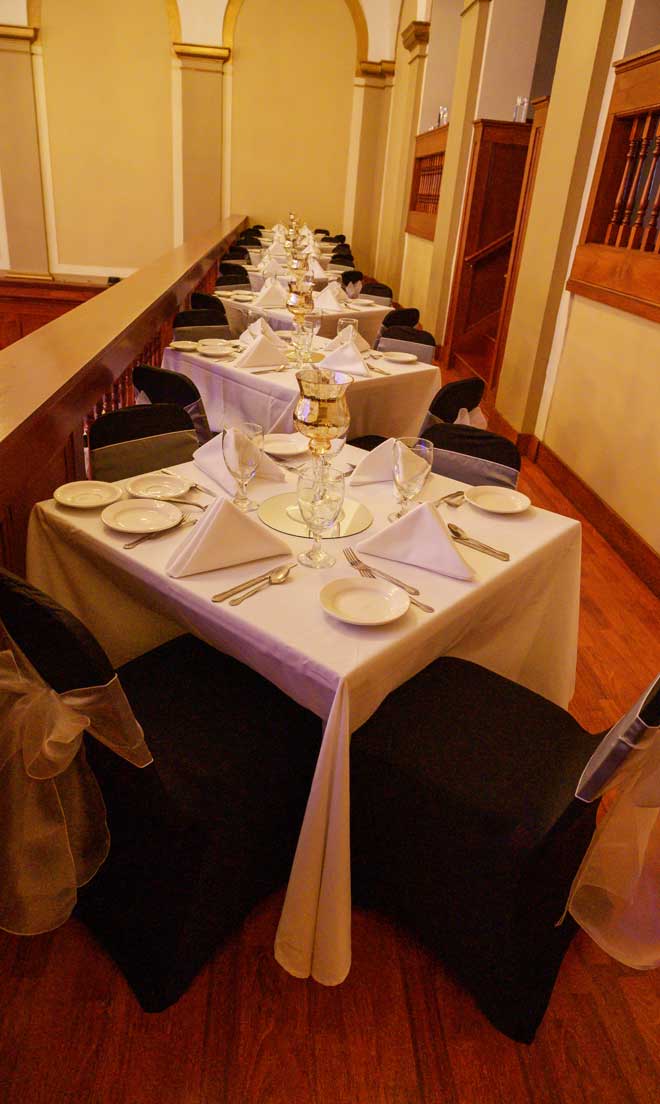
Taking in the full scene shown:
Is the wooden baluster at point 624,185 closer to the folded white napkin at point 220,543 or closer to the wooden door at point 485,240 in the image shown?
the wooden door at point 485,240

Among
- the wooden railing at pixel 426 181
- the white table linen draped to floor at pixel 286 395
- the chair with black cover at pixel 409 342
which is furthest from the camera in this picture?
the wooden railing at pixel 426 181

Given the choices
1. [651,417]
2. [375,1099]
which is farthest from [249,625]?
[651,417]


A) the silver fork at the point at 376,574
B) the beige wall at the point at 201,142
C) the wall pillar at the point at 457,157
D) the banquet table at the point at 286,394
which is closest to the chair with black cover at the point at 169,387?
the banquet table at the point at 286,394

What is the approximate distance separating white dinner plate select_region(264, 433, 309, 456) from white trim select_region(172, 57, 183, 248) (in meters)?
9.34

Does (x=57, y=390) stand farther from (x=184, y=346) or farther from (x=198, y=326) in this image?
(x=198, y=326)

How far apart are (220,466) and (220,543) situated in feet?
1.50

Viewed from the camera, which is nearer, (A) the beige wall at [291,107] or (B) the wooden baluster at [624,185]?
(B) the wooden baluster at [624,185]

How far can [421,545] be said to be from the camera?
1.49 metres

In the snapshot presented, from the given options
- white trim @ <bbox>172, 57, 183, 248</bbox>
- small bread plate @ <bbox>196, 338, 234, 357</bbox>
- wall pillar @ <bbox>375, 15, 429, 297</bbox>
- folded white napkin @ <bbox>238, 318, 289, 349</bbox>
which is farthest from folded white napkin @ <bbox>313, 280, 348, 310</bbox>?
white trim @ <bbox>172, 57, 183, 248</bbox>

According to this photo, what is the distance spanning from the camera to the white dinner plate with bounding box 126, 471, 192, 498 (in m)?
1.70

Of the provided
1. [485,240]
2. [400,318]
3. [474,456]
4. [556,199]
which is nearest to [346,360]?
[474,456]

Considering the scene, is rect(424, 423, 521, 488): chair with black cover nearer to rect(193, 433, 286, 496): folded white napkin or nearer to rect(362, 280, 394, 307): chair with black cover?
rect(193, 433, 286, 496): folded white napkin

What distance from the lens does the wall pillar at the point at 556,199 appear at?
12.0 feet

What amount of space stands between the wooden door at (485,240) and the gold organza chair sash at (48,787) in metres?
5.35
